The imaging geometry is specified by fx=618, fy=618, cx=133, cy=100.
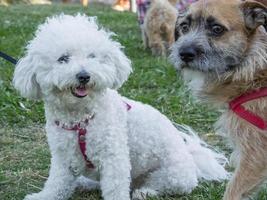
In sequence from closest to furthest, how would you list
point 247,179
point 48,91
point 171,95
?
point 247,179
point 48,91
point 171,95

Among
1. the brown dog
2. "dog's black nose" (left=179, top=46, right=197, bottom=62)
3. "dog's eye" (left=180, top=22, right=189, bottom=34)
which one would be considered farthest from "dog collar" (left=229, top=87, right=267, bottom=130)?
"dog's eye" (left=180, top=22, right=189, bottom=34)

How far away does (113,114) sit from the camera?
13.0ft

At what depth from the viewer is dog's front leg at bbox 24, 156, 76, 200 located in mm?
4020

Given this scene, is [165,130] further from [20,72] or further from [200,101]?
[20,72]

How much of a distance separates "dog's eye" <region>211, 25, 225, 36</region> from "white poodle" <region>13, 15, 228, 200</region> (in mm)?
681

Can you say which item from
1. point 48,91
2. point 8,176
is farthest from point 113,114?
point 8,176

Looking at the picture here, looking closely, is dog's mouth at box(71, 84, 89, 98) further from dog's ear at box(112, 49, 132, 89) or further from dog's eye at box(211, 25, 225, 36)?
dog's eye at box(211, 25, 225, 36)

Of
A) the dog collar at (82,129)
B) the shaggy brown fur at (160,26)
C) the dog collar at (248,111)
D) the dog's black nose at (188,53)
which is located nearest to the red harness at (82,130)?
the dog collar at (82,129)

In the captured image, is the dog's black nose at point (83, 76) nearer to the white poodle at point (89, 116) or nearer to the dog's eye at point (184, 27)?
the white poodle at point (89, 116)

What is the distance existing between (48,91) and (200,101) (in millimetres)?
982

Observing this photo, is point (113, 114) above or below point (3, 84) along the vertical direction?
above

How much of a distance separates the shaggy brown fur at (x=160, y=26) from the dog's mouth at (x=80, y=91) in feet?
19.9

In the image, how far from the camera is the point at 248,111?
11.7 feet

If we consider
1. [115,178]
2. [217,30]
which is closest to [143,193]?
[115,178]
